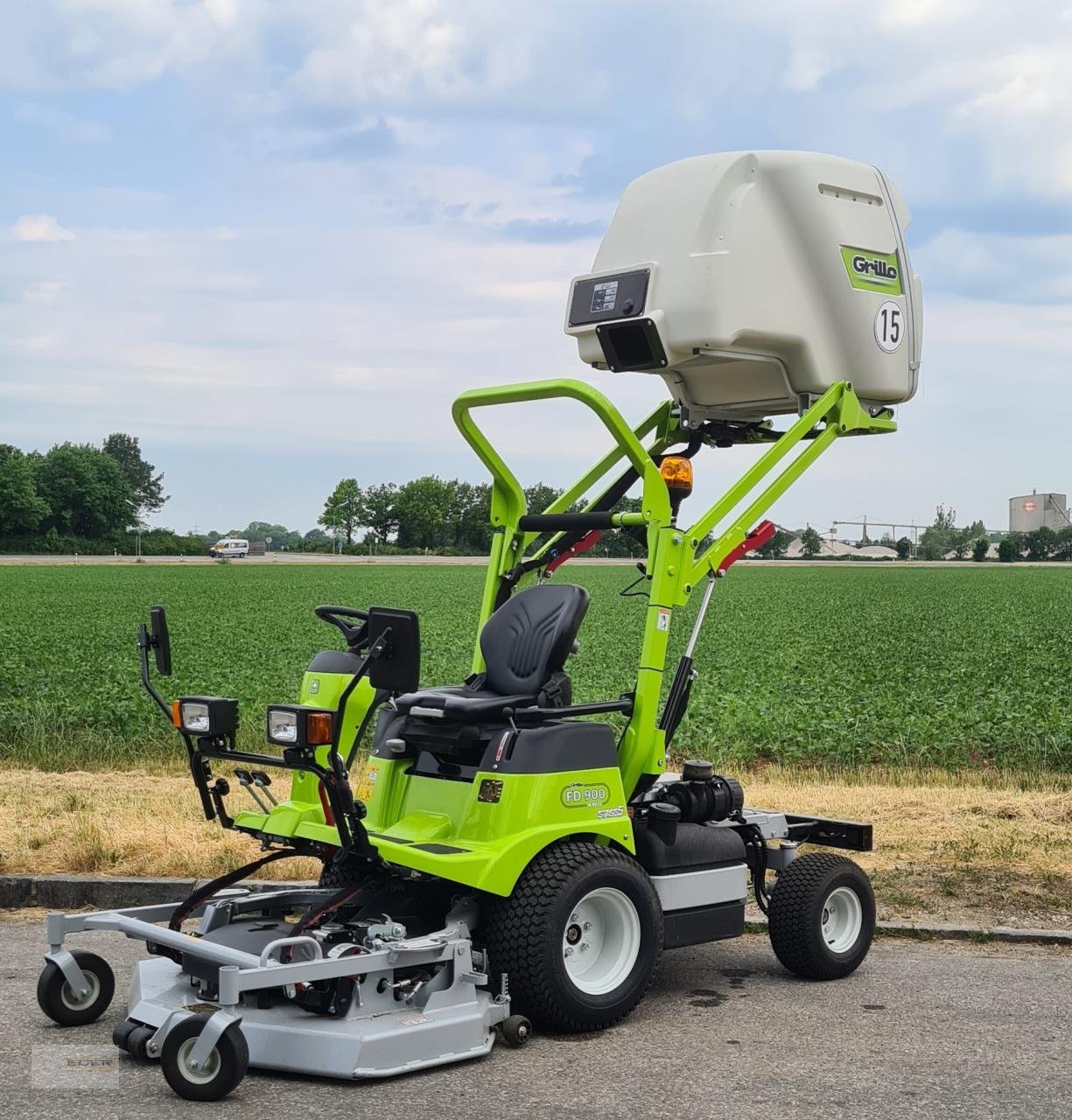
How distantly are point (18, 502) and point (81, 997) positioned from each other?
346ft

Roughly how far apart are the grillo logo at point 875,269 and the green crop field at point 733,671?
652 centimetres

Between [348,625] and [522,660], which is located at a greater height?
[348,625]

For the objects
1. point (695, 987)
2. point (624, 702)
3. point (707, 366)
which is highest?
point (707, 366)

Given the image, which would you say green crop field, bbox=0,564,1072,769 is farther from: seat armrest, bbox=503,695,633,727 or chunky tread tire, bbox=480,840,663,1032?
chunky tread tire, bbox=480,840,663,1032

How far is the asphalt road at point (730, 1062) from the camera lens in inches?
185

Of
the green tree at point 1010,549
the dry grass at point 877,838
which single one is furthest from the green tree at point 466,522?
the dry grass at point 877,838

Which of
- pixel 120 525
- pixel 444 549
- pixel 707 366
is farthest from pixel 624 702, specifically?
pixel 120 525

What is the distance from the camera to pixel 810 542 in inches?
4028

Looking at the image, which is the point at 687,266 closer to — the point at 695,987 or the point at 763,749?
the point at 695,987

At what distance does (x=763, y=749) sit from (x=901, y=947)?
6303mm

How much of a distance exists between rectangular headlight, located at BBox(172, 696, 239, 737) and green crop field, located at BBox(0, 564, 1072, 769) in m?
6.62

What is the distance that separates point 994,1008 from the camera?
5.95 metres

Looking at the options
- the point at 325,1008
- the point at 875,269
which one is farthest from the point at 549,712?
the point at 875,269

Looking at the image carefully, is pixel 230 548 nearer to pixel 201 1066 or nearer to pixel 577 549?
pixel 577 549
